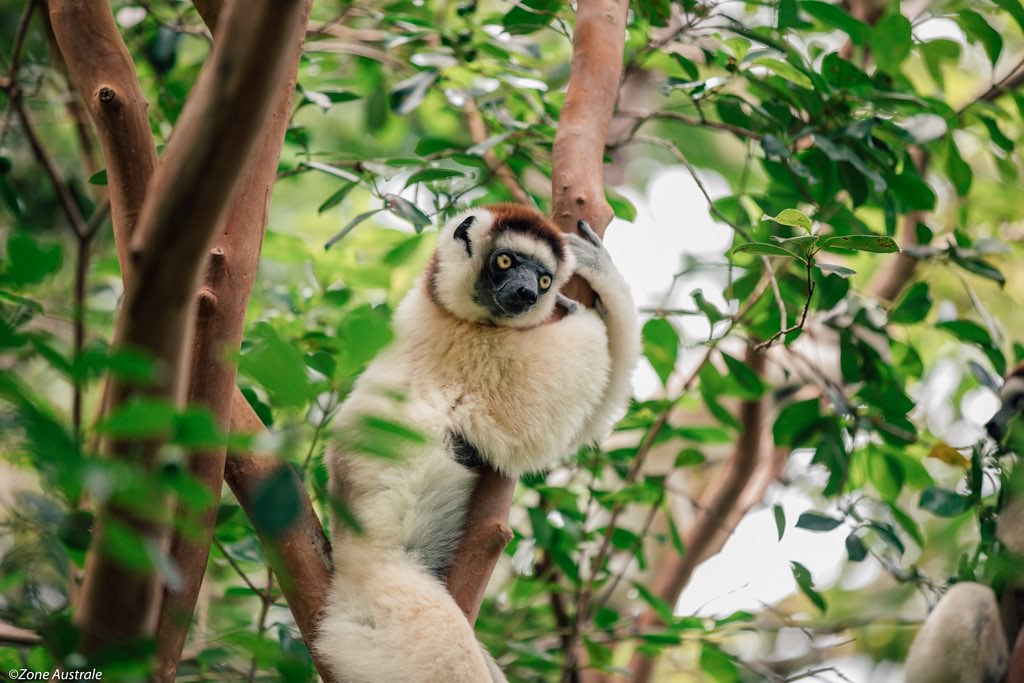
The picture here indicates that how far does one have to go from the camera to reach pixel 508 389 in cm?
328

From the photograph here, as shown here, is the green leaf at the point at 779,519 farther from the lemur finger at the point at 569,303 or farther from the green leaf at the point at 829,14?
the green leaf at the point at 829,14

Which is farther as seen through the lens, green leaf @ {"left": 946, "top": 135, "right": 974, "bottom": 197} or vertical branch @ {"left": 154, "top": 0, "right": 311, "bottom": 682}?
green leaf @ {"left": 946, "top": 135, "right": 974, "bottom": 197}

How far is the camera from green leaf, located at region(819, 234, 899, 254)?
2551 millimetres

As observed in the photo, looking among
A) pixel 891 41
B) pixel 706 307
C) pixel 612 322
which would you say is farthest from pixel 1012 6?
pixel 612 322

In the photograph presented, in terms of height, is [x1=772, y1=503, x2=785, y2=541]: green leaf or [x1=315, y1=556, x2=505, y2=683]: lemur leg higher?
[x1=315, y1=556, x2=505, y2=683]: lemur leg

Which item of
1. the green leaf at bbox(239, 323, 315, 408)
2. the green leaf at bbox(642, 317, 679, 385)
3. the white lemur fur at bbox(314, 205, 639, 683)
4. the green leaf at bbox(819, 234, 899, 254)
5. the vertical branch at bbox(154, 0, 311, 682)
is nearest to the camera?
the green leaf at bbox(239, 323, 315, 408)

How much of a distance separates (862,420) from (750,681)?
126cm

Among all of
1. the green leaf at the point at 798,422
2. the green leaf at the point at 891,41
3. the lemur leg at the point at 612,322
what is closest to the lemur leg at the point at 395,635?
the lemur leg at the point at 612,322

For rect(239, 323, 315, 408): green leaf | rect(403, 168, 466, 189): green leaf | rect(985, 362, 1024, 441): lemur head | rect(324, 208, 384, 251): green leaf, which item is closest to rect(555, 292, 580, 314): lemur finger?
rect(403, 168, 466, 189): green leaf

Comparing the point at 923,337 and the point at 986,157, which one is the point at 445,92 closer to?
the point at 923,337

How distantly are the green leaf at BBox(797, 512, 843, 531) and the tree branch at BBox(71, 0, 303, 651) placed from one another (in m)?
3.01

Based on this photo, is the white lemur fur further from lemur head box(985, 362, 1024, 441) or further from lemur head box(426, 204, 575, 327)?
lemur head box(985, 362, 1024, 441)

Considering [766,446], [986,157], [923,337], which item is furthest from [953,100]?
[766,446]

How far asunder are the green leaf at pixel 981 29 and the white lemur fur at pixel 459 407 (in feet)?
6.08
